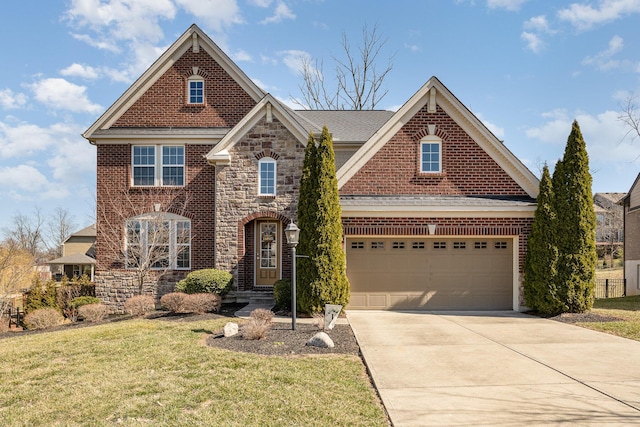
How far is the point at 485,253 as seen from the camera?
44.2ft

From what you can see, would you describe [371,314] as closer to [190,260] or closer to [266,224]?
[266,224]

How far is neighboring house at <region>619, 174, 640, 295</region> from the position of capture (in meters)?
20.4

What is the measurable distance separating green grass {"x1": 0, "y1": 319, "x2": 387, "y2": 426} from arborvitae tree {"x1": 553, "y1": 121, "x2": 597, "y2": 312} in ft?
25.7

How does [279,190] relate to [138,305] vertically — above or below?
above

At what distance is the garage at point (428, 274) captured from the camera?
13.4 meters

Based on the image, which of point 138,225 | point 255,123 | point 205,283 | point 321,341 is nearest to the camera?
point 321,341

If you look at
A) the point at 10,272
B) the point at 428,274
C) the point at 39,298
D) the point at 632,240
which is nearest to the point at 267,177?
the point at 428,274

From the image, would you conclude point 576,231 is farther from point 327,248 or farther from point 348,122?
point 348,122

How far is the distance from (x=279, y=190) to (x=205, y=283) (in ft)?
13.1

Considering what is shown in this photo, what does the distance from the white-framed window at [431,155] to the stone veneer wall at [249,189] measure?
4172mm

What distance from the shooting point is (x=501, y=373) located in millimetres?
6836

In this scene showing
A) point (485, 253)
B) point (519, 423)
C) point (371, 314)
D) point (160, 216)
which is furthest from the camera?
point (160, 216)

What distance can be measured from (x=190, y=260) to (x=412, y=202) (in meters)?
8.39

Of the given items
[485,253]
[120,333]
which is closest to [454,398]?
[120,333]
